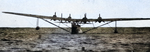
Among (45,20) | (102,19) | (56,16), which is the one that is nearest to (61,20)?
(56,16)

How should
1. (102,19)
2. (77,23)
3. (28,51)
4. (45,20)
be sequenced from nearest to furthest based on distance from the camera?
(28,51) → (45,20) → (102,19) → (77,23)

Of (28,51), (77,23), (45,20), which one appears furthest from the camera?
(77,23)

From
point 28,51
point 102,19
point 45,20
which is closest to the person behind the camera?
point 28,51

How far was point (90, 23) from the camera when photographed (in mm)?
22344

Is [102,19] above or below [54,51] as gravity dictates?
above

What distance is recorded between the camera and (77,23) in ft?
78.2

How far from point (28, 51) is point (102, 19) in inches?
574

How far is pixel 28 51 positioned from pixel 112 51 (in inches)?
186

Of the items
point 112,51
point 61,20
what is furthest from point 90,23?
point 112,51

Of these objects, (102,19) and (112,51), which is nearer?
(112,51)

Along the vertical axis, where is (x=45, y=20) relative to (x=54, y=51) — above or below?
above

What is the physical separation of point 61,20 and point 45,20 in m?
2.59

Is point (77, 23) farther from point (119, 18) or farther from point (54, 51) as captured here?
point (54, 51)

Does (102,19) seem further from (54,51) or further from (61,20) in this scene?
(54,51)
